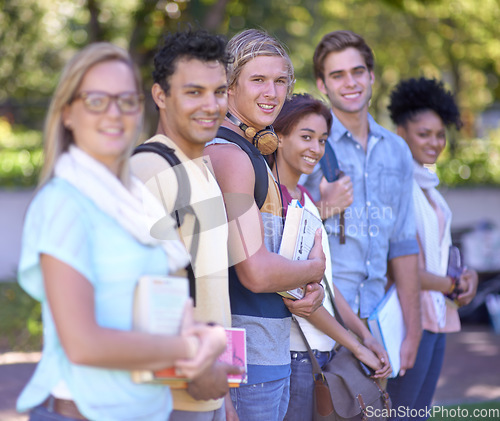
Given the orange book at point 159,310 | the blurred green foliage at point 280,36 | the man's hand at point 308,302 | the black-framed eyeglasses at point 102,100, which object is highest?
the blurred green foliage at point 280,36

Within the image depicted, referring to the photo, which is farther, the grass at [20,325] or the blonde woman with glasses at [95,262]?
the grass at [20,325]

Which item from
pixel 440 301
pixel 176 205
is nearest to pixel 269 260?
pixel 176 205

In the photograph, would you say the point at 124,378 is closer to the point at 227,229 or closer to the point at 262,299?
the point at 227,229

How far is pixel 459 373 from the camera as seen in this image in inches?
280

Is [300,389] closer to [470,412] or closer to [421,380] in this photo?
[421,380]

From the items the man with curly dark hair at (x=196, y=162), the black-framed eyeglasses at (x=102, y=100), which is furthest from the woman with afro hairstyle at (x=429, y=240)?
the black-framed eyeglasses at (x=102, y=100)

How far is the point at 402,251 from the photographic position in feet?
13.2

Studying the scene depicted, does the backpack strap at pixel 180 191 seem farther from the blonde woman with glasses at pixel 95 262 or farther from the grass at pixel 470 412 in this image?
the grass at pixel 470 412

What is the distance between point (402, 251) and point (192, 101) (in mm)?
2106

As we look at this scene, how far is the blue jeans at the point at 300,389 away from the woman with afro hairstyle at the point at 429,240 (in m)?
1.15

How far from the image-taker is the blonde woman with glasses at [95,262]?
1789 mm

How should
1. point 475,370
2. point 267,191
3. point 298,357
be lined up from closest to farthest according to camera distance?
point 267,191 → point 298,357 → point 475,370

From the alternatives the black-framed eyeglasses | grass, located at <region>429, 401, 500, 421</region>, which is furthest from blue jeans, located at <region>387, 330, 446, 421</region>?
the black-framed eyeglasses

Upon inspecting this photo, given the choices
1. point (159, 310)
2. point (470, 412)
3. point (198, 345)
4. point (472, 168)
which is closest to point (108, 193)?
point (159, 310)
